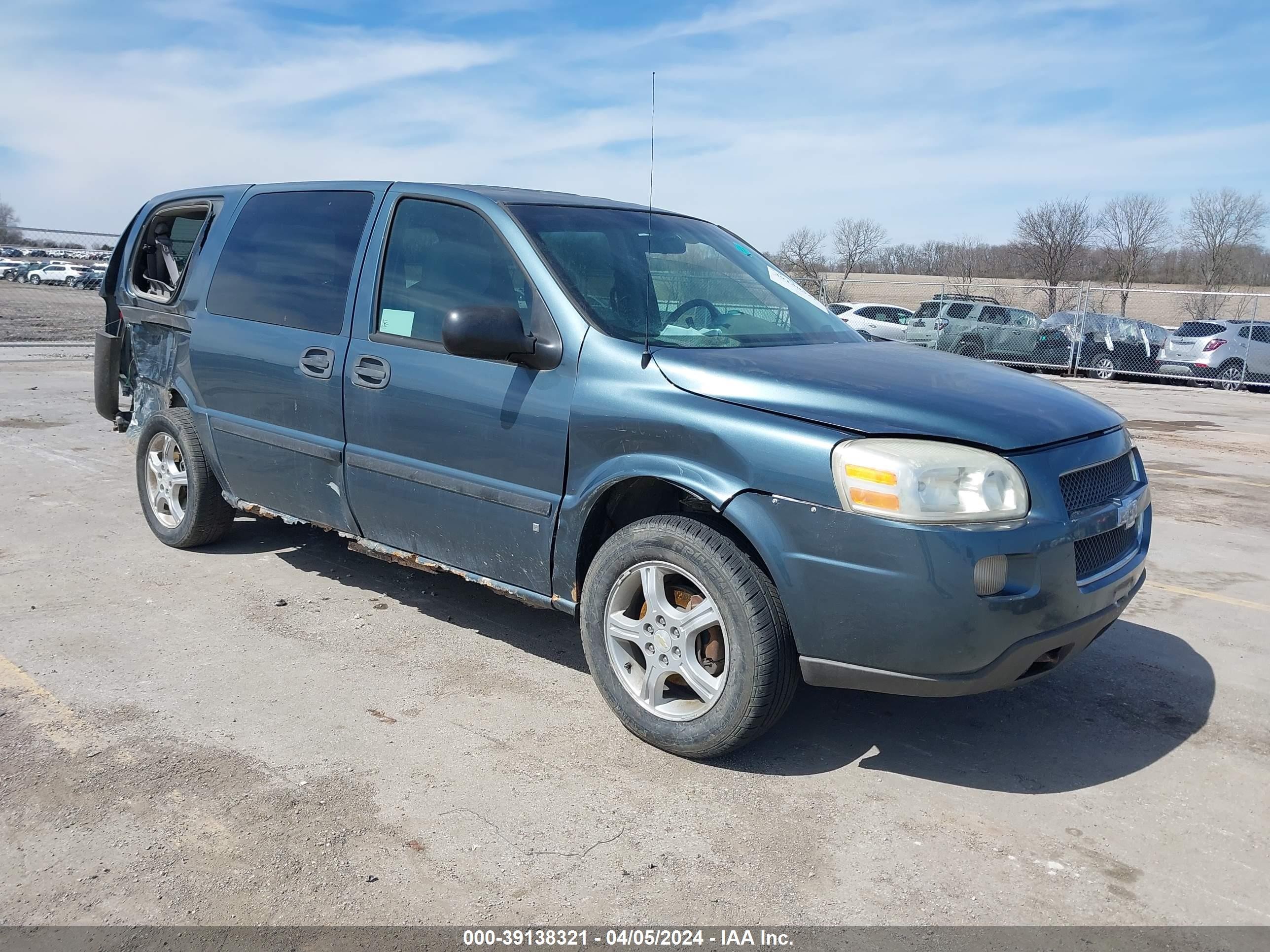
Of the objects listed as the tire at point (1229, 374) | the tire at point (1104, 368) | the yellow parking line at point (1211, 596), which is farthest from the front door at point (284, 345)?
the tire at point (1104, 368)

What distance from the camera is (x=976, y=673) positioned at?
3078 millimetres

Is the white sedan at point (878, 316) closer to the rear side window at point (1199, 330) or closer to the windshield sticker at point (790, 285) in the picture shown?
the rear side window at point (1199, 330)

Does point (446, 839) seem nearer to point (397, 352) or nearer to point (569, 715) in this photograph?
point (569, 715)

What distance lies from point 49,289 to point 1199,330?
161 ft

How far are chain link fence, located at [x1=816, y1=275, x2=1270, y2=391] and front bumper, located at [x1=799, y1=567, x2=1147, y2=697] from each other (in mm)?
16147

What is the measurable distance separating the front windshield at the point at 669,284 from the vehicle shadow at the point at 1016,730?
1.46 meters

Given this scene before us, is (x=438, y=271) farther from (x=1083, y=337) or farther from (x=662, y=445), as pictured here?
(x=1083, y=337)

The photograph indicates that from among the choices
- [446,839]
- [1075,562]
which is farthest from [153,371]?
[1075,562]

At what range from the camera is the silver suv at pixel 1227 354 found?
20.7m

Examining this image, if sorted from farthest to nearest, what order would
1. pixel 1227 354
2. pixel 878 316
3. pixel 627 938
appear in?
pixel 878 316 < pixel 1227 354 < pixel 627 938

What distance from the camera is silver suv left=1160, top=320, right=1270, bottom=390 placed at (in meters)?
20.7

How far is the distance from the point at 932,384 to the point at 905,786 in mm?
1336

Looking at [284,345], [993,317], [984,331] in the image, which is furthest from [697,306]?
[993,317]

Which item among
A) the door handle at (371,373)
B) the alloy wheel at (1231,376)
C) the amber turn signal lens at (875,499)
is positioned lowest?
the alloy wheel at (1231,376)
